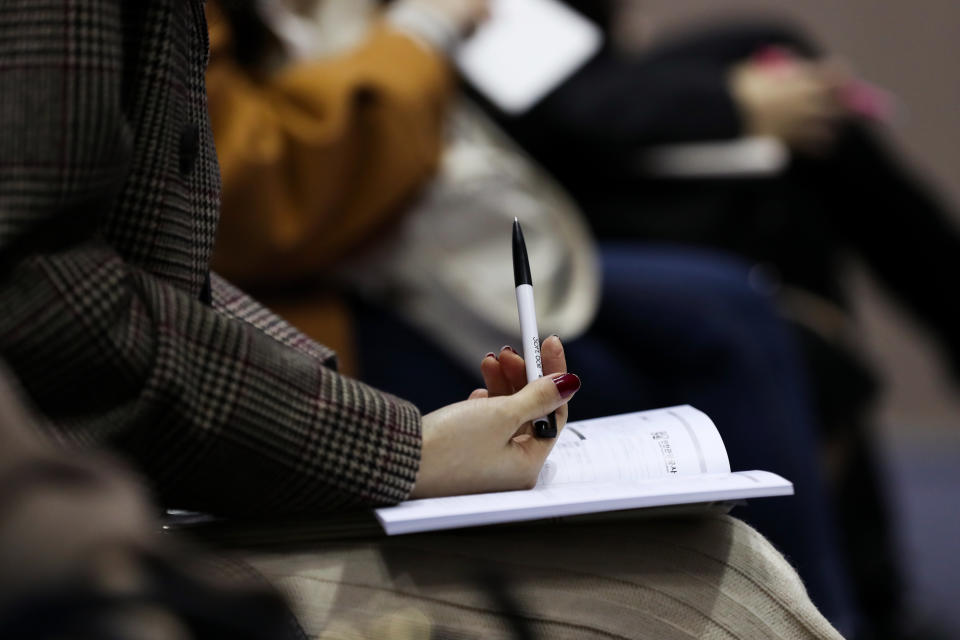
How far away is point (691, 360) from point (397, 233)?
0.27 metres

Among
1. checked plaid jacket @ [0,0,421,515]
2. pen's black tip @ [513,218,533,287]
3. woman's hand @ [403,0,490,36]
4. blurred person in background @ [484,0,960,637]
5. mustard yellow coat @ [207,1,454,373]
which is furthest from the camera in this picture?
blurred person in background @ [484,0,960,637]

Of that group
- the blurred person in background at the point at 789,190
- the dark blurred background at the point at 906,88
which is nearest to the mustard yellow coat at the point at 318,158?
the blurred person in background at the point at 789,190

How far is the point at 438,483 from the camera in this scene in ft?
1.48

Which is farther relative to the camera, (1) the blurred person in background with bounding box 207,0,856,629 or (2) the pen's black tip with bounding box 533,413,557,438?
(1) the blurred person in background with bounding box 207,0,856,629

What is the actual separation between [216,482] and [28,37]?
0.16 m

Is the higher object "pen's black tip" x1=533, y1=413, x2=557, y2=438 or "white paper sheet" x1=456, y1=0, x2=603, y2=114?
"white paper sheet" x1=456, y1=0, x2=603, y2=114

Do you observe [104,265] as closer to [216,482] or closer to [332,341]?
[216,482]

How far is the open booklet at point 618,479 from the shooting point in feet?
1.33

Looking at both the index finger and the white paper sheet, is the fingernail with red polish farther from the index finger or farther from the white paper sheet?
the white paper sheet

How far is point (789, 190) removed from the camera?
4.39 ft

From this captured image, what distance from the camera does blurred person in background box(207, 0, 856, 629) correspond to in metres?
0.86

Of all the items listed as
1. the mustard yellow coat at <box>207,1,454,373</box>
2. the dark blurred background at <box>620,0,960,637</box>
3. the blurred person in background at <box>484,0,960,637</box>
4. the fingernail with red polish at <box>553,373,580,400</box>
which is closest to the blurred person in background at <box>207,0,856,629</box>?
the mustard yellow coat at <box>207,1,454,373</box>

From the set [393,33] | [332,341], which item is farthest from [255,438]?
[393,33]

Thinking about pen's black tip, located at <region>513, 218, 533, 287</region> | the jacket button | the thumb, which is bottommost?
the thumb
